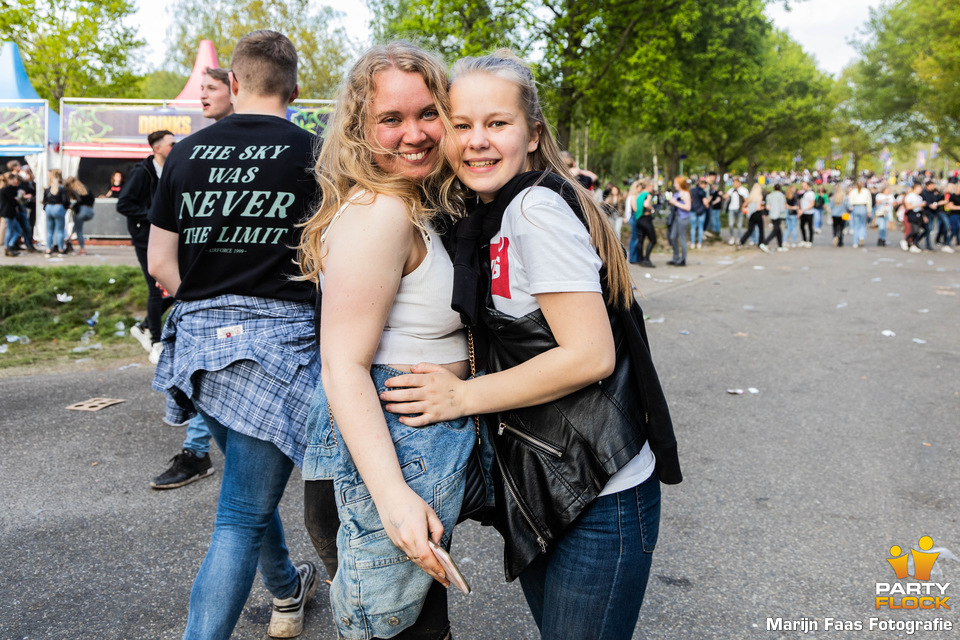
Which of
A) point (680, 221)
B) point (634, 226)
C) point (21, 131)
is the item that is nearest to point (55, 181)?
point (21, 131)

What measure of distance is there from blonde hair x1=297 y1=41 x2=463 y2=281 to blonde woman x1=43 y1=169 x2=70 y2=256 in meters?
15.2

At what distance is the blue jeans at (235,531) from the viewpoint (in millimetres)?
1981

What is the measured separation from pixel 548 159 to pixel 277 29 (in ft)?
103

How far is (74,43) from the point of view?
23547 mm

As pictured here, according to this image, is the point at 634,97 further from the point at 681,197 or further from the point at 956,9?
the point at 956,9

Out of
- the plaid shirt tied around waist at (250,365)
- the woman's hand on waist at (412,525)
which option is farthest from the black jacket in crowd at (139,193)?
the woman's hand on waist at (412,525)

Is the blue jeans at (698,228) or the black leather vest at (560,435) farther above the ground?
the blue jeans at (698,228)

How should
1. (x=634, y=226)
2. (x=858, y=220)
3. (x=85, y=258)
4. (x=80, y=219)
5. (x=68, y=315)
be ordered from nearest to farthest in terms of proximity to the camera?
(x=68, y=315) < (x=85, y=258) < (x=80, y=219) < (x=634, y=226) < (x=858, y=220)

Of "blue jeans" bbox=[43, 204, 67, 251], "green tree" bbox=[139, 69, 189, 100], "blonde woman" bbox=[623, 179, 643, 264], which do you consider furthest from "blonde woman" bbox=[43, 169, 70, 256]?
"green tree" bbox=[139, 69, 189, 100]

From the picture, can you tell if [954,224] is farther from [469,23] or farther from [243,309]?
[243,309]

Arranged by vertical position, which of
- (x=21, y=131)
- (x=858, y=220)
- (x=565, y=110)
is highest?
(x=565, y=110)

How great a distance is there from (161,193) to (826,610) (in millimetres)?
2921

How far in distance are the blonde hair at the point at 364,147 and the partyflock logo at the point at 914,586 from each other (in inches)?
101

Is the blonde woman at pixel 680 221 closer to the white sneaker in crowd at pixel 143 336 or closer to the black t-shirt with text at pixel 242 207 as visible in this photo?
the white sneaker in crowd at pixel 143 336
